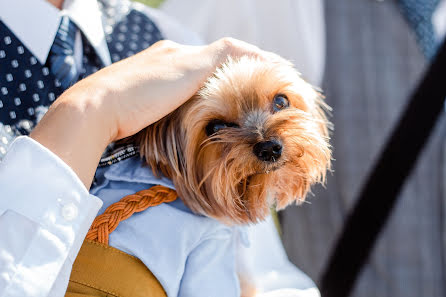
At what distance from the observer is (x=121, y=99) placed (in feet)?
3.52

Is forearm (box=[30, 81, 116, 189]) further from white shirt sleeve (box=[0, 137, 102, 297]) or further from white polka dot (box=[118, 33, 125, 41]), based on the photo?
white polka dot (box=[118, 33, 125, 41])

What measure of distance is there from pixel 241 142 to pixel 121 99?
351 millimetres

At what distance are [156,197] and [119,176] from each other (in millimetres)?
115

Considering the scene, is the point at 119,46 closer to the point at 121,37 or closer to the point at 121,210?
the point at 121,37

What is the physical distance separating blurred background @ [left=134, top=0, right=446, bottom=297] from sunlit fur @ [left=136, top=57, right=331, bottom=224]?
69 cm

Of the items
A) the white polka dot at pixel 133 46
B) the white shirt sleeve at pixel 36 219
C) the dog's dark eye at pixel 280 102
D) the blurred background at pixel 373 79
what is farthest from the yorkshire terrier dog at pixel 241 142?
the blurred background at pixel 373 79

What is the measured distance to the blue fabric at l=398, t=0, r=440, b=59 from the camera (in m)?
2.10

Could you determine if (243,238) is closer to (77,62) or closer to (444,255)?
(77,62)

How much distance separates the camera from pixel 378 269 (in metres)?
2.18

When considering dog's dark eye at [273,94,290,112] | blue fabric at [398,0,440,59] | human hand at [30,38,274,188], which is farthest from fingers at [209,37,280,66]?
blue fabric at [398,0,440,59]

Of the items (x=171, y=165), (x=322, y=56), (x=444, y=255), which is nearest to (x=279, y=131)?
(x=171, y=165)

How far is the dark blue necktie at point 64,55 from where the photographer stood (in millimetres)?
1274

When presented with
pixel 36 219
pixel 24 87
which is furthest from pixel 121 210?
pixel 24 87

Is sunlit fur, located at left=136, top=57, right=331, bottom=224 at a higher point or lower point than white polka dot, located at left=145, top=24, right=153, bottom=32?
lower
